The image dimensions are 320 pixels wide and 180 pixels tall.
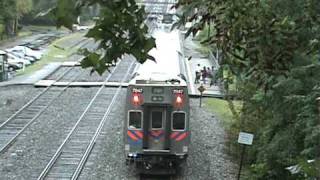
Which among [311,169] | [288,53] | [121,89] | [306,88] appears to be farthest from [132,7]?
[121,89]

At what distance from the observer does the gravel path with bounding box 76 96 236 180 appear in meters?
16.2

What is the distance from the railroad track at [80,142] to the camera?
16.1 m

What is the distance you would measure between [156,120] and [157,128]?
8.4 inches

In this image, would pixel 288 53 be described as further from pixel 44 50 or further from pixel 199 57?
pixel 44 50

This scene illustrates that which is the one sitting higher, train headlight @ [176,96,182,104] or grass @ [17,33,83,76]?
train headlight @ [176,96,182,104]

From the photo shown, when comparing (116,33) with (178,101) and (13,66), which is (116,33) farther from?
(13,66)

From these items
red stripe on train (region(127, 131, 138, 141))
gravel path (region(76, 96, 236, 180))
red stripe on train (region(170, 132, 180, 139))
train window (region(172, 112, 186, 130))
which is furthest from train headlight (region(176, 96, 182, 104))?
gravel path (region(76, 96, 236, 180))

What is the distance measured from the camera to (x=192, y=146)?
19.2m

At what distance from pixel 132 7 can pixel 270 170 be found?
12.2 meters

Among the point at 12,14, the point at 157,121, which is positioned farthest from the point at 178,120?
the point at 12,14

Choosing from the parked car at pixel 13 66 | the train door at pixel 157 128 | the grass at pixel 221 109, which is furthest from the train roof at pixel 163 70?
the parked car at pixel 13 66

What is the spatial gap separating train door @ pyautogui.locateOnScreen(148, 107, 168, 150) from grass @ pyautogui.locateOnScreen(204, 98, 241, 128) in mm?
7534

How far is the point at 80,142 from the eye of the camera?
19453 millimetres

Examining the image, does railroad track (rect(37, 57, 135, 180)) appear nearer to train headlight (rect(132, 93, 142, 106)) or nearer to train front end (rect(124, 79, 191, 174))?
train front end (rect(124, 79, 191, 174))
